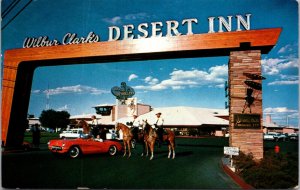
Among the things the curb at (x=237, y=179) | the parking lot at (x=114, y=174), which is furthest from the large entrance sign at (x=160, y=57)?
the parking lot at (x=114, y=174)

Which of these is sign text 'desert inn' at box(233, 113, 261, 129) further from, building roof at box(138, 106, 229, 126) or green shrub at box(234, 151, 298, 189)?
building roof at box(138, 106, 229, 126)

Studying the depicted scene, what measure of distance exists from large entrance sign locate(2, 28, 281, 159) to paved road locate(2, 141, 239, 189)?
2202 mm

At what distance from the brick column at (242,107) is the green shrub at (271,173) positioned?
1.77 m

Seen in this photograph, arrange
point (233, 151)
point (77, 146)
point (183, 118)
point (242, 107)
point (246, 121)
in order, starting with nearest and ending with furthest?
point (233, 151), point (246, 121), point (242, 107), point (77, 146), point (183, 118)

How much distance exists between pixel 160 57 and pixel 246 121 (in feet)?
14.8

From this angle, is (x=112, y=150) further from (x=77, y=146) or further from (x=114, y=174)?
(x=114, y=174)

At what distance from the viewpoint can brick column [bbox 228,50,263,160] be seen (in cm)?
1123

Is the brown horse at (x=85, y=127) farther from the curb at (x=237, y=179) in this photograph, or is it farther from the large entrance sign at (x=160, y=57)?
the curb at (x=237, y=179)

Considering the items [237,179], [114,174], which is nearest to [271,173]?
[237,179]

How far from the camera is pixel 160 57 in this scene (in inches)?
507

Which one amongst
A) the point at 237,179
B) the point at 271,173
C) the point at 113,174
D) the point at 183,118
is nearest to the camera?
the point at 271,173

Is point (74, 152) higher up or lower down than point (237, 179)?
higher up

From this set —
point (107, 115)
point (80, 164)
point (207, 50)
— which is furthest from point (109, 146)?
point (107, 115)

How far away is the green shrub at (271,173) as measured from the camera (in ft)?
26.5
